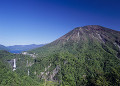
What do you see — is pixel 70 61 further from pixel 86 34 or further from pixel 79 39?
pixel 86 34

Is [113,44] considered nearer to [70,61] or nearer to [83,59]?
[83,59]

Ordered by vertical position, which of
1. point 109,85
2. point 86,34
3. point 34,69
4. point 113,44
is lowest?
point 34,69

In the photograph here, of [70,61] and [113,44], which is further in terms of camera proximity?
[113,44]

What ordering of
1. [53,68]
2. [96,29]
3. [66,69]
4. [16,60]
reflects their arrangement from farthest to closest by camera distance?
[96,29], [16,60], [53,68], [66,69]

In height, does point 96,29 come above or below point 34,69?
above

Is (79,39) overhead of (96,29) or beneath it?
beneath

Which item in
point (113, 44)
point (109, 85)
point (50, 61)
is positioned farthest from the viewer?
point (113, 44)

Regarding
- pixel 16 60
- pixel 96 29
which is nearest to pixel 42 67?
pixel 16 60

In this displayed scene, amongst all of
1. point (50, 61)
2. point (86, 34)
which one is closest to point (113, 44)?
point (86, 34)

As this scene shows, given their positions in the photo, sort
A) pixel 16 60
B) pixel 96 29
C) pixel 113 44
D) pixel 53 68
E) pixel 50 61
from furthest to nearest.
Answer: pixel 96 29 < pixel 113 44 < pixel 16 60 < pixel 50 61 < pixel 53 68
